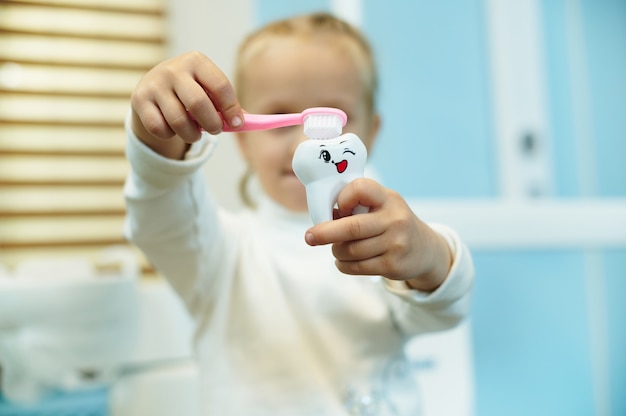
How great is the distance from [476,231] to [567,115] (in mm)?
667

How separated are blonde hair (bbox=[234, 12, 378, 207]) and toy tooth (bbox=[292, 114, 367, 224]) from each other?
30 cm

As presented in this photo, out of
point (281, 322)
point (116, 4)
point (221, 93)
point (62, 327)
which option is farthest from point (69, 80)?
point (221, 93)

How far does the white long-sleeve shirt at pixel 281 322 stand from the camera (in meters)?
0.51

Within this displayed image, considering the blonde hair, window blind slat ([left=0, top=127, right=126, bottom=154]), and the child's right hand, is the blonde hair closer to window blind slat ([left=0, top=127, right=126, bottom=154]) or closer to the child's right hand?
the child's right hand

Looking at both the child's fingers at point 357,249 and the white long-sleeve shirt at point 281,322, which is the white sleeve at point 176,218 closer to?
the white long-sleeve shirt at point 281,322

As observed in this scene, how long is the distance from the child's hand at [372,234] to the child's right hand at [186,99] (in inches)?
3.2

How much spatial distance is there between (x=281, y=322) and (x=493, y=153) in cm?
75

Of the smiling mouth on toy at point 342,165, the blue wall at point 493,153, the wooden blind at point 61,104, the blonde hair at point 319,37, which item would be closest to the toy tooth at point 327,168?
the smiling mouth on toy at point 342,165

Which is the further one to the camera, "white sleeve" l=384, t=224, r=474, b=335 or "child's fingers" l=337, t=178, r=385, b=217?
"white sleeve" l=384, t=224, r=474, b=335

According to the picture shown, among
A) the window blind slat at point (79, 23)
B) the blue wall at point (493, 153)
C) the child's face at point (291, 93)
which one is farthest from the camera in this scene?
the window blind slat at point (79, 23)

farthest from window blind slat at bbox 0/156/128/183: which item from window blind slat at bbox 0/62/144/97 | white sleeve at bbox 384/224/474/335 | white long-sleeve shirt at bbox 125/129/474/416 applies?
white sleeve at bbox 384/224/474/335

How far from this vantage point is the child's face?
51 cm

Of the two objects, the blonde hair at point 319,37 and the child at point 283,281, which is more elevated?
the blonde hair at point 319,37

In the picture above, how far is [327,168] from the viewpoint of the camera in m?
0.29
